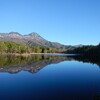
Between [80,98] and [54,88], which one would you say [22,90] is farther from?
[80,98]

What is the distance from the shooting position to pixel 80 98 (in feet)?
105

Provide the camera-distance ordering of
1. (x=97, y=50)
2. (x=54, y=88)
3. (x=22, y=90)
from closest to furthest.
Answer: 1. (x=22, y=90)
2. (x=54, y=88)
3. (x=97, y=50)

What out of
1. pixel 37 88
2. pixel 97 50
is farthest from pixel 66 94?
pixel 97 50

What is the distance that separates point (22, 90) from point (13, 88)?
2.62m

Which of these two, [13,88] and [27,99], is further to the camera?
[13,88]

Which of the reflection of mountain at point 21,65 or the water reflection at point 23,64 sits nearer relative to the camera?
the reflection of mountain at point 21,65

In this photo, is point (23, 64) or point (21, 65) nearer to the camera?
point (21, 65)

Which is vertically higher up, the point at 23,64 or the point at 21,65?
the point at 23,64

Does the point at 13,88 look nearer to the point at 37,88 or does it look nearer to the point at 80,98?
the point at 37,88

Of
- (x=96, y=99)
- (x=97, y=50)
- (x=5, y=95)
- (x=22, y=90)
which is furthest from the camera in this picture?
(x=97, y=50)

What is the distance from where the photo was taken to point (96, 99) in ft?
93.6

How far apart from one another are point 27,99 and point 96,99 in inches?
376

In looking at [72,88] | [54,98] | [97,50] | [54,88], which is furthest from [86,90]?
[97,50]

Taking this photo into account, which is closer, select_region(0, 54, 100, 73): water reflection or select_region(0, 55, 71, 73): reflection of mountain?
select_region(0, 55, 71, 73): reflection of mountain
